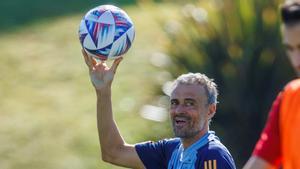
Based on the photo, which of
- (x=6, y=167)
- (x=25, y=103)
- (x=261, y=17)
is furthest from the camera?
(x=25, y=103)

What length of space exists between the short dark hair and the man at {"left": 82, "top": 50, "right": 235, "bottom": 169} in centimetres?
178

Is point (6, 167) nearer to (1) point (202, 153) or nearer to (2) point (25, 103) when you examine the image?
(2) point (25, 103)

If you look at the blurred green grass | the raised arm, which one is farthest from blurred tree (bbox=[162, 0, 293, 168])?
the raised arm

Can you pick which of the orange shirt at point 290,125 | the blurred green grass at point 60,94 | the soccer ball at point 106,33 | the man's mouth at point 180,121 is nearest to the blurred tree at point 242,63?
the blurred green grass at point 60,94

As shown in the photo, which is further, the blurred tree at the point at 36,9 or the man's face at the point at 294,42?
the blurred tree at the point at 36,9

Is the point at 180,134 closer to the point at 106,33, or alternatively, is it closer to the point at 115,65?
the point at 115,65

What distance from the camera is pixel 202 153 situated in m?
6.01

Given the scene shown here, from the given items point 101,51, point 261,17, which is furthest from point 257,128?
point 101,51

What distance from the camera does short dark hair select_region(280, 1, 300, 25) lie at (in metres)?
4.23

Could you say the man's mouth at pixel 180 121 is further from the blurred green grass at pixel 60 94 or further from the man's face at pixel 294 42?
the blurred green grass at pixel 60 94

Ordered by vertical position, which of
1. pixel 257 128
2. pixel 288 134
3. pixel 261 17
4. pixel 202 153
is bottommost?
pixel 257 128

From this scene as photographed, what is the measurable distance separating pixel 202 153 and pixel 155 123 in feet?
19.7

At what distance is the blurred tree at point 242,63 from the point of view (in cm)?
Result: 1135

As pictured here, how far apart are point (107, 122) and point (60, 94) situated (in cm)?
803
